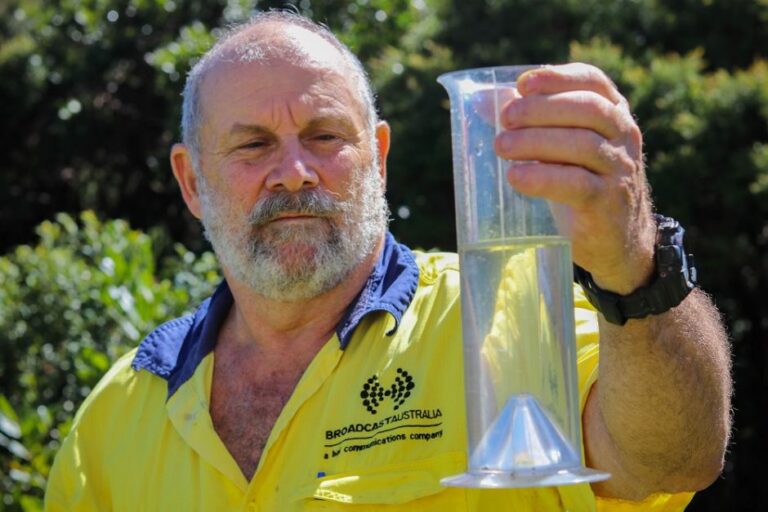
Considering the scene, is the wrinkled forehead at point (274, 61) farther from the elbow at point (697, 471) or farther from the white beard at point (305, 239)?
the elbow at point (697, 471)

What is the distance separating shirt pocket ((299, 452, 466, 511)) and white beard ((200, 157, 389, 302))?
0.54 metres

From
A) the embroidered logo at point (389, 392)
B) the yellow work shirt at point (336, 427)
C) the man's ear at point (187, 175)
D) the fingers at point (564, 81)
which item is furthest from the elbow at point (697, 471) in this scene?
the man's ear at point (187, 175)

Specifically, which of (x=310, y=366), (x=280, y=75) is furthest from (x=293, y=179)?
(x=310, y=366)

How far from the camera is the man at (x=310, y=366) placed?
2439 millimetres

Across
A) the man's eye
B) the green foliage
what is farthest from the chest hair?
the green foliage

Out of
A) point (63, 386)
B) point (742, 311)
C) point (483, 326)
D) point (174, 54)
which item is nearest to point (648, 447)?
point (483, 326)

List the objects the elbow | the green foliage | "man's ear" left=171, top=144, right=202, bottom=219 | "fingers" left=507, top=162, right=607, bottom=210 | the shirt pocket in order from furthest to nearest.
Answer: the green foliage < "man's ear" left=171, top=144, right=202, bottom=219 < the shirt pocket < the elbow < "fingers" left=507, top=162, right=607, bottom=210

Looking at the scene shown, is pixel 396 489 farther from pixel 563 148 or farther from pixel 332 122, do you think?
pixel 563 148

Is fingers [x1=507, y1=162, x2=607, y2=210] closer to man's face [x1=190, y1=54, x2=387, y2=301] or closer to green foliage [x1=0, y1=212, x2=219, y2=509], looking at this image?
man's face [x1=190, y1=54, x2=387, y2=301]

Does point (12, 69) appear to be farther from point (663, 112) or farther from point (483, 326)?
point (483, 326)

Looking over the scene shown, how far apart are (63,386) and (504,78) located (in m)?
4.15

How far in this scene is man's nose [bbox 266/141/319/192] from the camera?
3059mm

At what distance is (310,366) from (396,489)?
0.47 meters

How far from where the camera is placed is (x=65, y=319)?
5707mm
